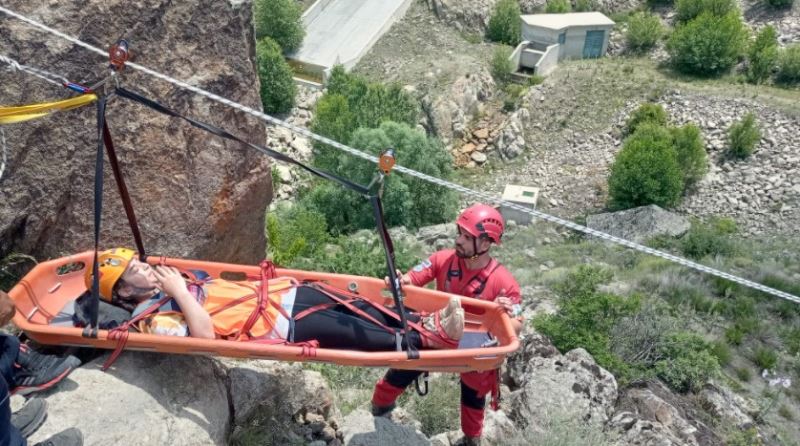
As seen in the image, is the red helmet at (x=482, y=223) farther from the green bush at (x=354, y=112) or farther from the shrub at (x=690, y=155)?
the shrub at (x=690, y=155)

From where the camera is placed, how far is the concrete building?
98.8ft

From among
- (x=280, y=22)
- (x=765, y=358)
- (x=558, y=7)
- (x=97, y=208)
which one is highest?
(x=97, y=208)

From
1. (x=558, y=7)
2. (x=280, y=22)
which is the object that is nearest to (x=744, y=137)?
(x=558, y=7)

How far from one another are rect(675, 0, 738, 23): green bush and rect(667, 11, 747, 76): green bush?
4.51ft

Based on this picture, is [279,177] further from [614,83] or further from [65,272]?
[65,272]

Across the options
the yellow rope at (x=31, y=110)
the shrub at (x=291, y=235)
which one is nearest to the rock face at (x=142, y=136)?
the yellow rope at (x=31, y=110)

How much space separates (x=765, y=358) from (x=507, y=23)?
2638cm

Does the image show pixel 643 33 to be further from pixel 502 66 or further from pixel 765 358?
pixel 765 358

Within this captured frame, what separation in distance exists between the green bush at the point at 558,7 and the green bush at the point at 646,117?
9961 mm

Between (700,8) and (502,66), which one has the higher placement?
(700,8)

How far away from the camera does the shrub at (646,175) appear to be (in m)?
21.7

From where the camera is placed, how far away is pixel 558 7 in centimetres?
3322

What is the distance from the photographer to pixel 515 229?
21094 millimetres

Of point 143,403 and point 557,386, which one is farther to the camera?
point 557,386
